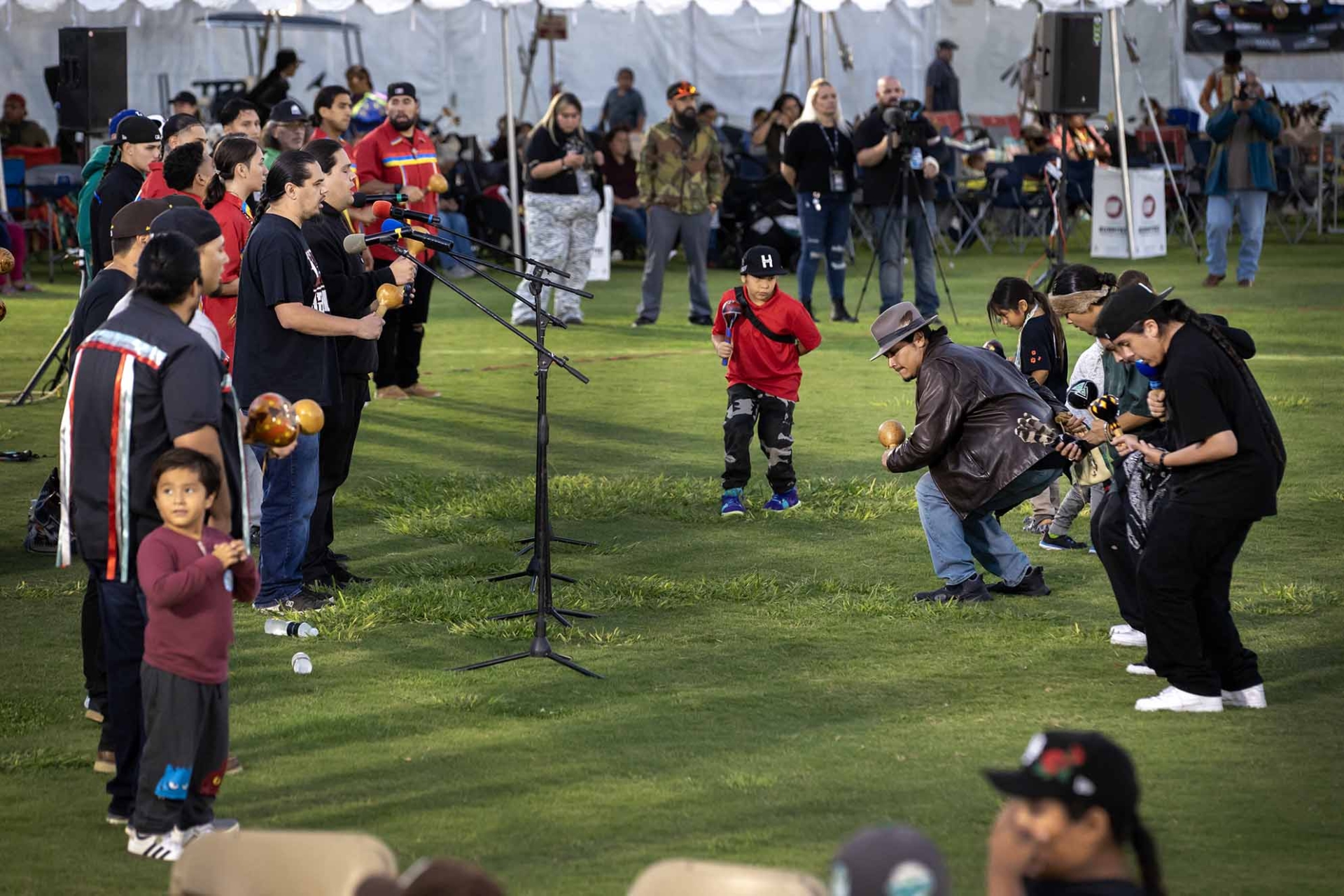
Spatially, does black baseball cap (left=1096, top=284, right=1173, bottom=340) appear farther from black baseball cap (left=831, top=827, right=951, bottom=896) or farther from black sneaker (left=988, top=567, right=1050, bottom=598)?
black baseball cap (left=831, top=827, right=951, bottom=896)

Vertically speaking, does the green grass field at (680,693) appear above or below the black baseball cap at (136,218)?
below

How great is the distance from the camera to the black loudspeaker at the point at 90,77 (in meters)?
15.2

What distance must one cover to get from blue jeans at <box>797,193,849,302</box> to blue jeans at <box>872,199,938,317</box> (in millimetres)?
370

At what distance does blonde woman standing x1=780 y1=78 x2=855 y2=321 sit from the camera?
51.8 ft

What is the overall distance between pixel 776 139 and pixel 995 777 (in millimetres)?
18313

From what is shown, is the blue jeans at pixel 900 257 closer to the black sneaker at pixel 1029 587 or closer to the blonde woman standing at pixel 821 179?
the blonde woman standing at pixel 821 179

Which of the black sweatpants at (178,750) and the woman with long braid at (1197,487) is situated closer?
the black sweatpants at (178,750)

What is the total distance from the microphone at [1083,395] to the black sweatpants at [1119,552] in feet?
2.03

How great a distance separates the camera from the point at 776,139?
20.8 metres

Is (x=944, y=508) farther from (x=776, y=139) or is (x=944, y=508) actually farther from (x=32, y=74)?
(x=32, y=74)

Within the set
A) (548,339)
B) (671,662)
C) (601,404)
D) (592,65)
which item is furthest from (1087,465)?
(592,65)

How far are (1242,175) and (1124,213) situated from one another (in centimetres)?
335

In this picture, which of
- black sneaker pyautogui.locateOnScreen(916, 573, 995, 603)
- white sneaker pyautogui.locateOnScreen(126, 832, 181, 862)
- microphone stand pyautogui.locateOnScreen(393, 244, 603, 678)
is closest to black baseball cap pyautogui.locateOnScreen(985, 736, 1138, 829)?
white sneaker pyautogui.locateOnScreen(126, 832, 181, 862)

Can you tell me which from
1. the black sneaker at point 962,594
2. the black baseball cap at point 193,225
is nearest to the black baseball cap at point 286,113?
the black sneaker at point 962,594
